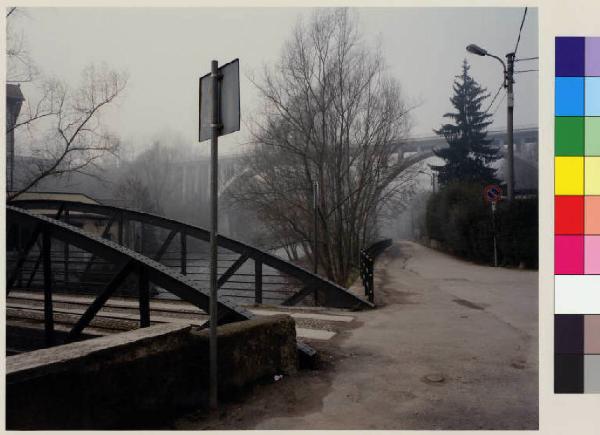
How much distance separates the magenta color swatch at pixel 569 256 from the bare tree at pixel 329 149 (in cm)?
1024

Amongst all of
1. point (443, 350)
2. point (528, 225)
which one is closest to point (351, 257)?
point (528, 225)

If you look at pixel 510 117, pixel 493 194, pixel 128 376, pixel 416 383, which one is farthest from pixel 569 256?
pixel 493 194

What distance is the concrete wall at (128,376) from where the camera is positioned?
245 cm

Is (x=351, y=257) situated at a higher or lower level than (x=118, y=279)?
lower

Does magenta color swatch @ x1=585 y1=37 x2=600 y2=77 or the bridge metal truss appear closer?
magenta color swatch @ x1=585 y1=37 x2=600 y2=77

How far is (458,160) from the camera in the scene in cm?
2662

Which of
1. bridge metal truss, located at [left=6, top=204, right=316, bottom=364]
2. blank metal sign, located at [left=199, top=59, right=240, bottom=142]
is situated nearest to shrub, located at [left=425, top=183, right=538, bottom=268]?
bridge metal truss, located at [left=6, top=204, right=316, bottom=364]

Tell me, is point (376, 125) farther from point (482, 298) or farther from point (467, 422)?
point (467, 422)

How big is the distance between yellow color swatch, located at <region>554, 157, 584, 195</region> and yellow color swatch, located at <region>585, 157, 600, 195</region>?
0.15ft

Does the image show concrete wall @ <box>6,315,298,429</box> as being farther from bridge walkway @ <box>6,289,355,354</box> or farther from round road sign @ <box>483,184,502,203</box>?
round road sign @ <box>483,184,502,203</box>

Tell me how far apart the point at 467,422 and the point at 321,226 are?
1304 centimetres

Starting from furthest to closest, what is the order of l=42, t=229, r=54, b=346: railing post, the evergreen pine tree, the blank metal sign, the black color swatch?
the evergreen pine tree < l=42, t=229, r=54, b=346: railing post < the black color swatch < the blank metal sign

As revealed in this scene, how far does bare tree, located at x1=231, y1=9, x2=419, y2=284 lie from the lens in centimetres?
1448

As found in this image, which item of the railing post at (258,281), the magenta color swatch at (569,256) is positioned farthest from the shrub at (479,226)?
the magenta color swatch at (569,256)
